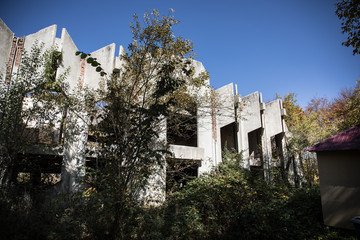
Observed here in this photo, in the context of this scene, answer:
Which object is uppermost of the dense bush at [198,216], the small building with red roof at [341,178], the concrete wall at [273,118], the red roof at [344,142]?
the concrete wall at [273,118]

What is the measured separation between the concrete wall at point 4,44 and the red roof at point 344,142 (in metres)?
12.9

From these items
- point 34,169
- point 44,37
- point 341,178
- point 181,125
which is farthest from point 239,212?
point 44,37

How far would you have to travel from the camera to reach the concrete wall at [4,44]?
30.2 feet

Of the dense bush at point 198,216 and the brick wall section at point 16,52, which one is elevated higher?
the brick wall section at point 16,52

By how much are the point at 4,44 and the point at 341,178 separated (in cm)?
1411

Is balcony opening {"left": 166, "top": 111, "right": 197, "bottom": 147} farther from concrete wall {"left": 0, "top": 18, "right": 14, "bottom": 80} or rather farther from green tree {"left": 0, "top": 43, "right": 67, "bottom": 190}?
concrete wall {"left": 0, "top": 18, "right": 14, "bottom": 80}

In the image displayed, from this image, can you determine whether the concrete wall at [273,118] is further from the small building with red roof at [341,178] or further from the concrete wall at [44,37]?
the concrete wall at [44,37]

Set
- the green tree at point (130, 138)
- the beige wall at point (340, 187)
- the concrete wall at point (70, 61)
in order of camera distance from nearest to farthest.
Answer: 1. the green tree at point (130, 138)
2. the beige wall at point (340, 187)
3. the concrete wall at point (70, 61)

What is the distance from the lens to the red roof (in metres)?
6.99

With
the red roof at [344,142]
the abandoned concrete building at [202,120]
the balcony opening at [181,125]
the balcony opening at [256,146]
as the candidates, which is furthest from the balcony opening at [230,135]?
the red roof at [344,142]

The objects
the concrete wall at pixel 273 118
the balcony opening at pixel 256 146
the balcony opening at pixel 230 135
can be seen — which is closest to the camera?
the balcony opening at pixel 256 146

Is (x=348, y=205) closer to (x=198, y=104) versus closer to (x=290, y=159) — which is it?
(x=198, y=104)

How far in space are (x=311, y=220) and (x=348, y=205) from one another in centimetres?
129

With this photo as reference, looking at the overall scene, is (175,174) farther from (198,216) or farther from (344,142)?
(344,142)
